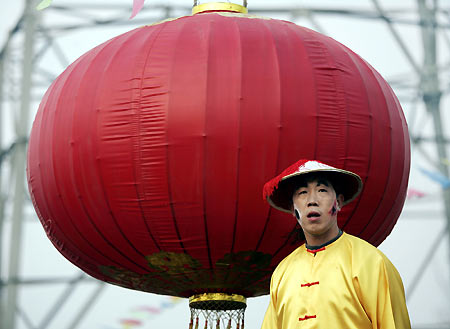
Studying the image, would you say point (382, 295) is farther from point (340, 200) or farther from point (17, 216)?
point (17, 216)

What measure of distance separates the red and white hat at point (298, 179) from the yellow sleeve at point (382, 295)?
0.38 meters

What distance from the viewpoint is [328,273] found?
2.82 metres

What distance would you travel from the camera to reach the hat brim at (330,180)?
297 centimetres

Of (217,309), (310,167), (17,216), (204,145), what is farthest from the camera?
(17,216)

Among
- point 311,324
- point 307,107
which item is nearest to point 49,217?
point 307,107

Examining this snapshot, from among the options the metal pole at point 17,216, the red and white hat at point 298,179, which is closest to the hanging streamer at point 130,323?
the metal pole at point 17,216

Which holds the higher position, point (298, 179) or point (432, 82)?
point (432, 82)

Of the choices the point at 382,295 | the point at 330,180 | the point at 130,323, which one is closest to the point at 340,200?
the point at 330,180

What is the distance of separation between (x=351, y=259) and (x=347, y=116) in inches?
44.7

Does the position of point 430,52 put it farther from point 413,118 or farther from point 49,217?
point 49,217

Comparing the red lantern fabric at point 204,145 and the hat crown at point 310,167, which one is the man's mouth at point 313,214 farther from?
the red lantern fabric at point 204,145

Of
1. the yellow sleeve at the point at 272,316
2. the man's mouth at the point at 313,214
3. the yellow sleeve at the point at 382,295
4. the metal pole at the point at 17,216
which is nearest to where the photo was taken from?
the yellow sleeve at the point at 382,295

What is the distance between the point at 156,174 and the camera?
3.68m

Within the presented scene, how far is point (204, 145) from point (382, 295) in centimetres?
122
